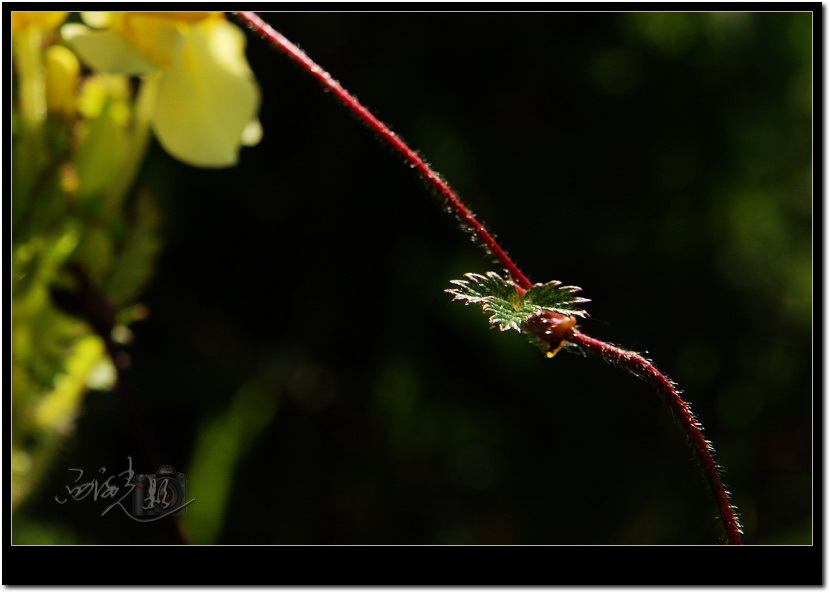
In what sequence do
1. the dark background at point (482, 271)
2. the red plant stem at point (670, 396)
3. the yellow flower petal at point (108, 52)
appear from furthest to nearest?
the dark background at point (482, 271) → the yellow flower petal at point (108, 52) → the red plant stem at point (670, 396)

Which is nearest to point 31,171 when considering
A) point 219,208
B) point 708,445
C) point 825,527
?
point 708,445

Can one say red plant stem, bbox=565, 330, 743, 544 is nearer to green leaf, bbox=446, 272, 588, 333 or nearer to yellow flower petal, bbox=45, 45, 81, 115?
green leaf, bbox=446, 272, 588, 333

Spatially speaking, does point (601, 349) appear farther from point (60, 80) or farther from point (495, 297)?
point (60, 80)

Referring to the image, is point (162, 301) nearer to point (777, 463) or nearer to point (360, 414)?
point (360, 414)

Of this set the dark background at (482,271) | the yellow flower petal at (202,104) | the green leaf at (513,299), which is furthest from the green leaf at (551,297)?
the dark background at (482,271)

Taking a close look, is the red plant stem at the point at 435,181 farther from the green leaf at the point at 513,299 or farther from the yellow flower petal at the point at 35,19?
the yellow flower petal at the point at 35,19

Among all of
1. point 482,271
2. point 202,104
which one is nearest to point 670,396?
point 202,104
